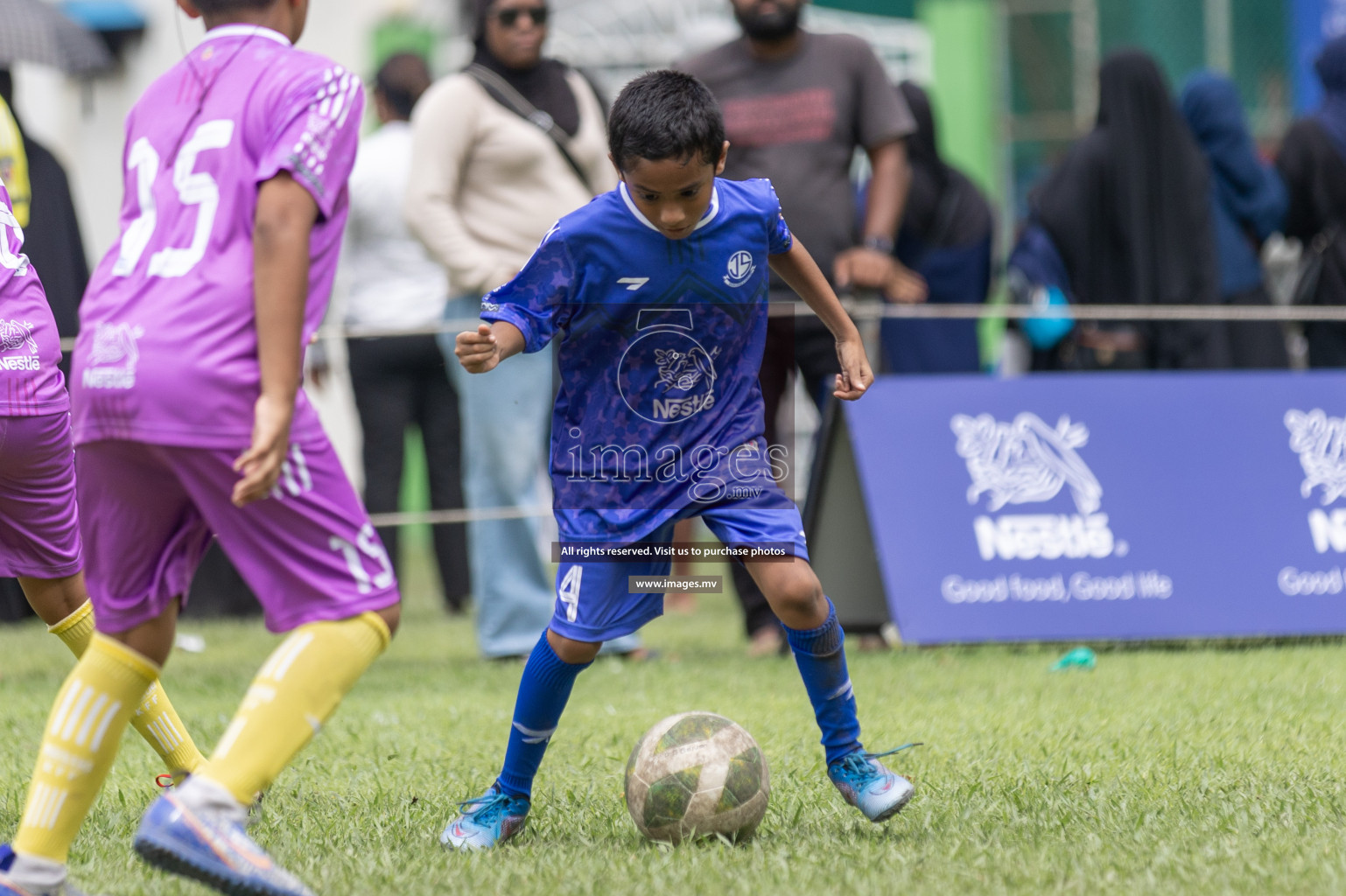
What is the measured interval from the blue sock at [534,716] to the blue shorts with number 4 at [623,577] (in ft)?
0.28

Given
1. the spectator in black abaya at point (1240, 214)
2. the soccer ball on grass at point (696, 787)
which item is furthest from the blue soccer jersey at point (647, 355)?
the spectator in black abaya at point (1240, 214)

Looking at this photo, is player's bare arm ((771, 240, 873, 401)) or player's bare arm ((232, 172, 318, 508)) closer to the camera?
player's bare arm ((232, 172, 318, 508))

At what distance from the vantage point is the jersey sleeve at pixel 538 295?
373 centimetres

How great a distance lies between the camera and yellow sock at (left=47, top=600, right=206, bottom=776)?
13.2 ft

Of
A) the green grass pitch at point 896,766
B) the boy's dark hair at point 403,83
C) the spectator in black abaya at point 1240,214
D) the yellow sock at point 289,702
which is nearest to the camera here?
the yellow sock at point 289,702

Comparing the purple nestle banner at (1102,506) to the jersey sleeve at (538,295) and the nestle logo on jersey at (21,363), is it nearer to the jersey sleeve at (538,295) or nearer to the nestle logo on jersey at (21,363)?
the jersey sleeve at (538,295)

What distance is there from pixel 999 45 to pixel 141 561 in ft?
42.0

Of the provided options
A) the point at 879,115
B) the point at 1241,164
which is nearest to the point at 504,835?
the point at 879,115

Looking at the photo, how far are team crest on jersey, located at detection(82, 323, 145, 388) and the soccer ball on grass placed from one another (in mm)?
1453

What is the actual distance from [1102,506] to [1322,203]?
7.59ft

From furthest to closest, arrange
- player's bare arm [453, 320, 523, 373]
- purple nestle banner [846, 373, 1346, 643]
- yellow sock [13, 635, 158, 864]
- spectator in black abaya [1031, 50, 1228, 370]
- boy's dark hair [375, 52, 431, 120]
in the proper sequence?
1. boy's dark hair [375, 52, 431, 120]
2. spectator in black abaya [1031, 50, 1228, 370]
3. purple nestle banner [846, 373, 1346, 643]
4. player's bare arm [453, 320, 523, 373]
5. yellow sock [13, 635, 158, 864]

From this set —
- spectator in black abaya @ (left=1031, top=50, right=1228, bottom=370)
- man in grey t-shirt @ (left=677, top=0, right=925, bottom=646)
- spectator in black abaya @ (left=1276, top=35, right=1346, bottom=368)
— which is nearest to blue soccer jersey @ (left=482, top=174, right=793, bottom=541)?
man in grey t-shirt @ (left=677, top=0, right=925, bottom=646)

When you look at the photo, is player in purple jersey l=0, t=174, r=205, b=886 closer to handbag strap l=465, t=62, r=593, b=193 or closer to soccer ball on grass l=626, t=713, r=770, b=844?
soccer ball on grass l=626, t=713, r=770, b=844

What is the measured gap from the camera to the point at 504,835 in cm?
376
